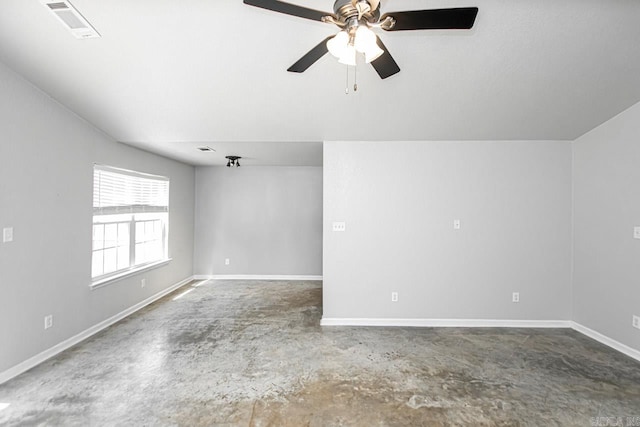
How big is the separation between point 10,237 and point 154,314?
1.98 metres

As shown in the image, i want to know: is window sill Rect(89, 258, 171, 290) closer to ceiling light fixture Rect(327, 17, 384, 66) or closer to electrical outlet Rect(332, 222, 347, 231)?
electrical outlet Rect(332, 222, 347, 231)

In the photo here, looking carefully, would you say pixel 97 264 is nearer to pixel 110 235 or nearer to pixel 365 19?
pixel 110 235

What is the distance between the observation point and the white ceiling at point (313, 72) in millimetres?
2078

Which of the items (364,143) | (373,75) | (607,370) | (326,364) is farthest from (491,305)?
(373,75)

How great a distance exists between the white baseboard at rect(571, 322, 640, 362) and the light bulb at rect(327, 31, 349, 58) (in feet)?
13.2

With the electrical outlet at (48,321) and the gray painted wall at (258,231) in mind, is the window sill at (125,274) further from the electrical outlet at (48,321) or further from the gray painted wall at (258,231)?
the gray painted wall at (258,231)

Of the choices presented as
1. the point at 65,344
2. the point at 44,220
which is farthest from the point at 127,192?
the point at 65,344

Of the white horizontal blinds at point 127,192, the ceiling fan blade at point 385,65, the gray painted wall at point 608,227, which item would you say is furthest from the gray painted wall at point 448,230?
the white horizontal blinds at point 127,192

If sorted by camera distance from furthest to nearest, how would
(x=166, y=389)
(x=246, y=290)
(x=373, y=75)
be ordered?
1. (x=246, y=290)
2. (x=373, y=75)
3. (x=166, y=389)

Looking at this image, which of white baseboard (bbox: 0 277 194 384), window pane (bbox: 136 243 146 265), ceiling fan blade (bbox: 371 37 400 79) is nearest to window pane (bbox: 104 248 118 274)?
window pane (bbox: 136 243 146 265)

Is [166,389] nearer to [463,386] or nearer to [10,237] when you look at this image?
[10,237]

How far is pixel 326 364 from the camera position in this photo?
2740mm

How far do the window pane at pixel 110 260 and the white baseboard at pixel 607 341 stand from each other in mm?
6035

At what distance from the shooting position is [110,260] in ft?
12.6
